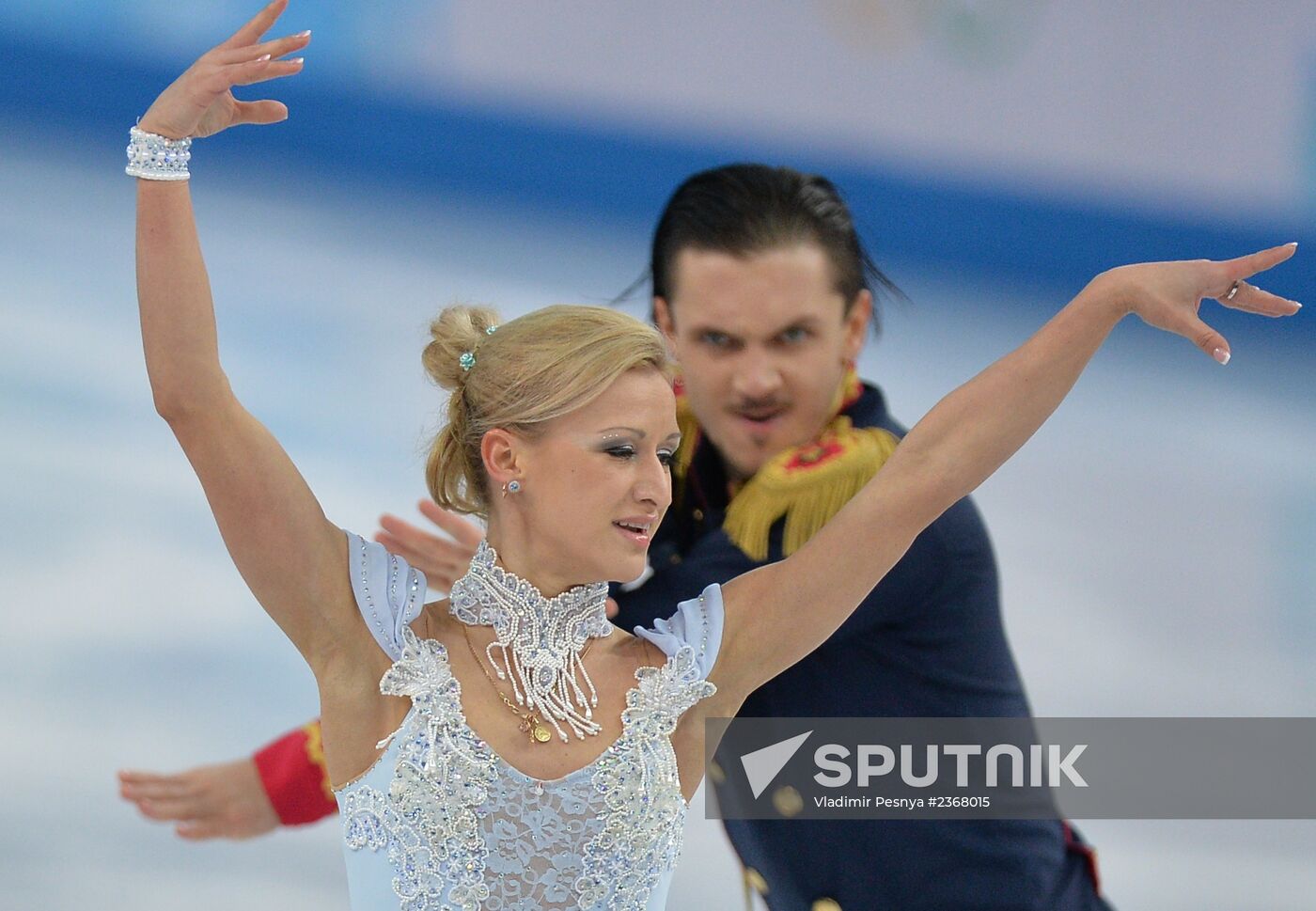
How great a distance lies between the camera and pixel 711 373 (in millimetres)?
3055

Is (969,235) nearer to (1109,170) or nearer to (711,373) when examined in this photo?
(1109,170)

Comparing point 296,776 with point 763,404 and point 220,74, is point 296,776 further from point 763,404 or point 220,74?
point 220,74

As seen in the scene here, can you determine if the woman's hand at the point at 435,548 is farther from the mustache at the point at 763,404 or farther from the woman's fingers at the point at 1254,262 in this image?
the woman's fingers at the point at 1254,262

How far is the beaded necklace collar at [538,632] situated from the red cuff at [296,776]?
114cm

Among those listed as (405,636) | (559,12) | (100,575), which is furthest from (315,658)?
(559,12)

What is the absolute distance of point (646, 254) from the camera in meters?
5.46

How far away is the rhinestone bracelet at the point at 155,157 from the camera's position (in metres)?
1.95

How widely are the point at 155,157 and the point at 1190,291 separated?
128 centimetres

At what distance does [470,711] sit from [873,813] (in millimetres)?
1015

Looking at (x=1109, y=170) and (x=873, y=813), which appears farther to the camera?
(x=1109, y=170)
